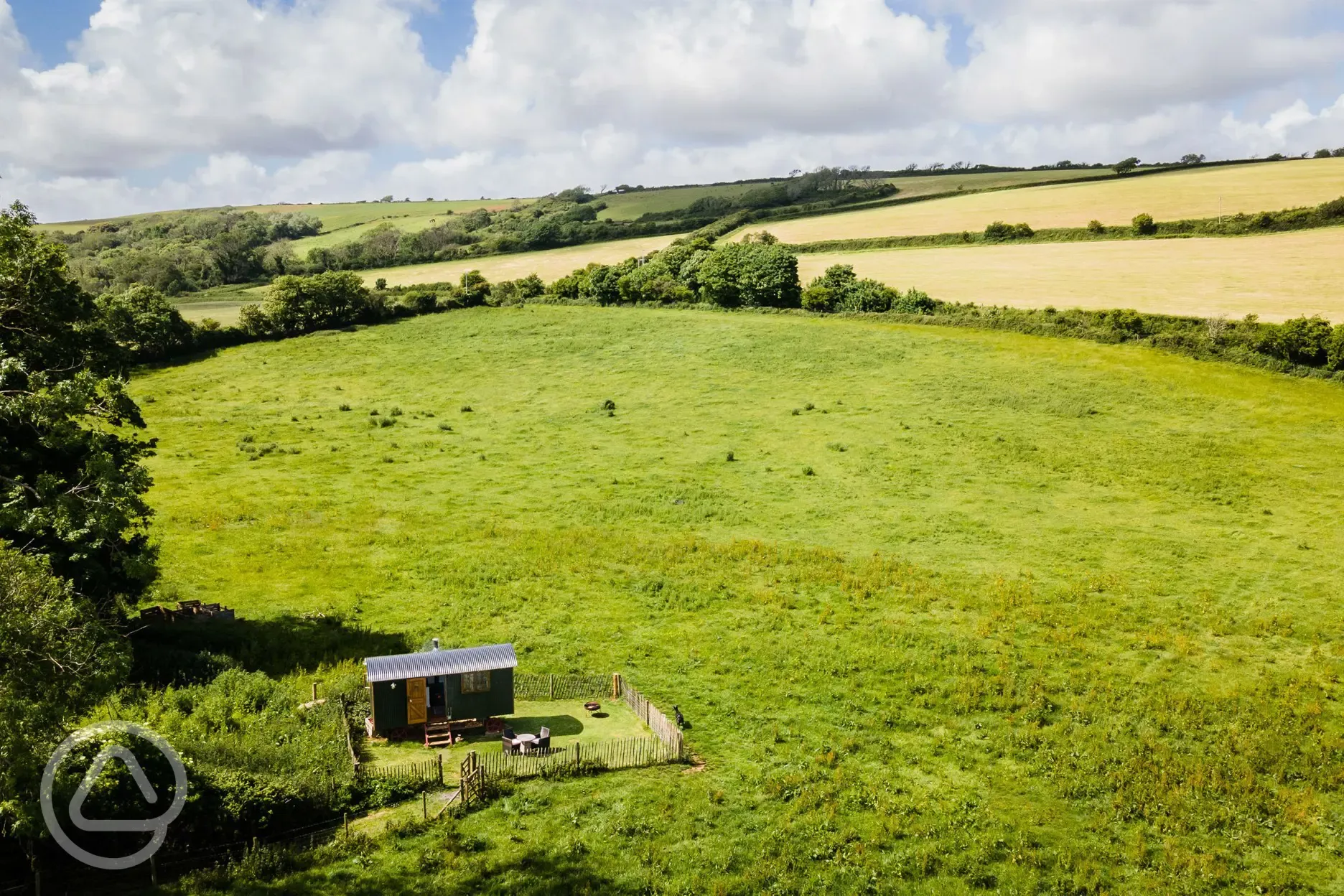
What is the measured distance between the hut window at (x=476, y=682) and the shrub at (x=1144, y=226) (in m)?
94.9

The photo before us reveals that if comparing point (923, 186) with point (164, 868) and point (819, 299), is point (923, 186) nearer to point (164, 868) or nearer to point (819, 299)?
point (819, 299)

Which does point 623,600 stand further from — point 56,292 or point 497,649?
point 56,292

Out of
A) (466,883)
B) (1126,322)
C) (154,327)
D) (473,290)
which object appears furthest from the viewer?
(473,290)

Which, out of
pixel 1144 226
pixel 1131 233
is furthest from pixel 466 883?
pixel 1131 233

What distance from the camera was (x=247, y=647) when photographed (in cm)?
3159

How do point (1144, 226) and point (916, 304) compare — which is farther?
point (1144, 226)

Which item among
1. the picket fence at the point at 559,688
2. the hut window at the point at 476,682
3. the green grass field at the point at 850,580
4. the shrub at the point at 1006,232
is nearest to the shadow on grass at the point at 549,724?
the picket fence at the point at 559,688

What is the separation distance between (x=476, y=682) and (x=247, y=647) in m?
11.0

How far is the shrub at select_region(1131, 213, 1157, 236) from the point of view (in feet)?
310

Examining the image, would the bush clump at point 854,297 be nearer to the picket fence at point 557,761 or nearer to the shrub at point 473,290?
the shrub at point 473,290

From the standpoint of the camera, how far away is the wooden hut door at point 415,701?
85.1ft

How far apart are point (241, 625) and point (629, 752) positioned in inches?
724

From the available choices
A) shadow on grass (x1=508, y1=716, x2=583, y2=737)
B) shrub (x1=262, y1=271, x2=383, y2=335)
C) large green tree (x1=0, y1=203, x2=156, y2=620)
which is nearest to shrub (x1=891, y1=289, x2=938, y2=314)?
shrub (x1=262, y1=271, x2=383, y2=335)

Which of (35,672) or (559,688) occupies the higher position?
(35,672)
